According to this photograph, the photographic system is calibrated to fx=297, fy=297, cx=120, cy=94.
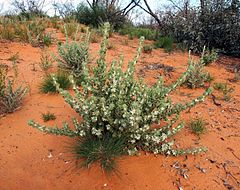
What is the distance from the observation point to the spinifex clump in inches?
108

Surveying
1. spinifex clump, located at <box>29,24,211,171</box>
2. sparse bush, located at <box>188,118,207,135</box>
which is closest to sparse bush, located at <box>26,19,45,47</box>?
spinifex clump, located at <box>29,24,211,171</box>

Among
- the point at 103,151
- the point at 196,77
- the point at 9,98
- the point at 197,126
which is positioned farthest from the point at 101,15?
the point at 103,151

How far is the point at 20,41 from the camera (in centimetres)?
640

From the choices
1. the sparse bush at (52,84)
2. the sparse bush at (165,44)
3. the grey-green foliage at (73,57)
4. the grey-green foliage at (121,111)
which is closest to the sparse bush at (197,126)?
the grey-green foliage at (121,111)

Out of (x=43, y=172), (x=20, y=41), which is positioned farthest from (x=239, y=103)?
(x=20, y=41)

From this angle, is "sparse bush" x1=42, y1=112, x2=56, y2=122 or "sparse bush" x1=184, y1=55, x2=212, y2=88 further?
"sparse bush" x1=184, y1=55, x2=212, y2=88

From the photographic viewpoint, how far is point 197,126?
11.1 ft

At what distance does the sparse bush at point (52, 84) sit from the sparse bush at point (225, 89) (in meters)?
2.26

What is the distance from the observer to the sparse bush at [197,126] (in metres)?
3.35

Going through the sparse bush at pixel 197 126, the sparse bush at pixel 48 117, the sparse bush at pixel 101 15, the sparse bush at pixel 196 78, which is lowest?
the sparse bush at pixel 48 117

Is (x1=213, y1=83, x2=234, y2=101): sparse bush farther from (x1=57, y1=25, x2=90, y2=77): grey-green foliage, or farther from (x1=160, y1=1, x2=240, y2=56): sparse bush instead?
(x1=160, y1=1, x2=240, y2=56): sparse bush

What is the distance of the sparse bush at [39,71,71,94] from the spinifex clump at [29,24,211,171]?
1218mm

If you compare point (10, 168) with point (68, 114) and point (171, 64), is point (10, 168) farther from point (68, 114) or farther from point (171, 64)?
point (171, 64)

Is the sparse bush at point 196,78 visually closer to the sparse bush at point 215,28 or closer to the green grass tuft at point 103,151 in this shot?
the green grass tuft at point 103,151
